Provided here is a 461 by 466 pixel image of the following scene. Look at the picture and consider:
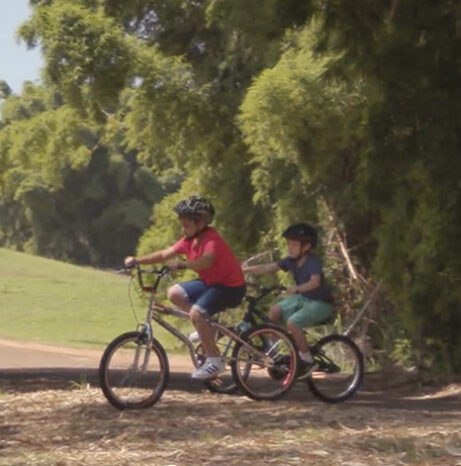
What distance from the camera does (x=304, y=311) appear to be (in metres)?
10.4

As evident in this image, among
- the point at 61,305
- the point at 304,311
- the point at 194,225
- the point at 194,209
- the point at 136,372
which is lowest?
the point at 136,372

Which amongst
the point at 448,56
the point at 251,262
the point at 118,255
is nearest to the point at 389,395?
the point at 448,56

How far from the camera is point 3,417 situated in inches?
367

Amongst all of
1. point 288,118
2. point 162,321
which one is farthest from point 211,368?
point 288,118

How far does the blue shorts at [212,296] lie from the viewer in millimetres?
9898

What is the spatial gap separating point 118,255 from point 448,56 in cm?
5254

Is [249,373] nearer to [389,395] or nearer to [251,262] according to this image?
[389,395]

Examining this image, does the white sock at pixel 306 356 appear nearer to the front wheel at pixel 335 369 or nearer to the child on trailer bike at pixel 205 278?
the front wheel at pixel 335 369

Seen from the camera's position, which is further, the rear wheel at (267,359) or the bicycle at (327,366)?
the bicycle at (327,366)

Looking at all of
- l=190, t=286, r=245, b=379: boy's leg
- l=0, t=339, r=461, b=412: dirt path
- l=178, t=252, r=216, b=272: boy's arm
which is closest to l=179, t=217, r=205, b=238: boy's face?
l=178, t=252, r=216, b=272: boy's arm

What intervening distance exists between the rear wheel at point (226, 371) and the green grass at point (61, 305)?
1120 centimetres

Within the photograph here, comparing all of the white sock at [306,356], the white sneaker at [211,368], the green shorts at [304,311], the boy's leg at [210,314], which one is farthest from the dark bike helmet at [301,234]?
the white sneaker at [211,368]

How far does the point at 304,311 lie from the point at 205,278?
2.92 feet

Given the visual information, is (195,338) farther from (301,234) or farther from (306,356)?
(301,234)
